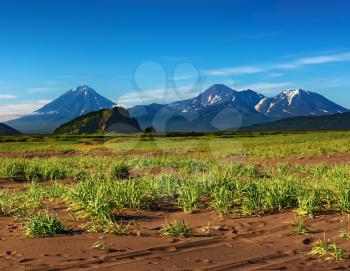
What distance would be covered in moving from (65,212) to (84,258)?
3.07 meters

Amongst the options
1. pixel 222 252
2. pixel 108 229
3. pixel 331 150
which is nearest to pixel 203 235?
pixel 222 252

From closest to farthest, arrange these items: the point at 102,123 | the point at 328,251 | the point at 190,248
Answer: the point at 328,251 < the point at 190,248 < the point at 102,123

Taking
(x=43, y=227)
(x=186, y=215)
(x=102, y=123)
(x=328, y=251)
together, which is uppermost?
(x=102, y=123)

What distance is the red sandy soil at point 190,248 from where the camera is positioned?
20.5 feet

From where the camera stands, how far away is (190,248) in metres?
6.99

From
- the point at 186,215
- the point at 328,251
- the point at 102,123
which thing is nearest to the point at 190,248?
the point at 328,251

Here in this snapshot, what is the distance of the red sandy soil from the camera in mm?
6262

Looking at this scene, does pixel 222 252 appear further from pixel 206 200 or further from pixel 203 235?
pixel 206 200

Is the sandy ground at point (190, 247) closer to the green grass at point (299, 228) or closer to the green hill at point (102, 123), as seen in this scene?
→ the green grass at point (299, 228)

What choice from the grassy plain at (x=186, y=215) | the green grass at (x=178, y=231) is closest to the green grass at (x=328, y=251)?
the grassy plain at (x=186, y=215)

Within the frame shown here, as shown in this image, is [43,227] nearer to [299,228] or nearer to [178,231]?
[178,231]

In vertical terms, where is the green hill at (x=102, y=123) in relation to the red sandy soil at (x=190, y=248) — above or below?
above

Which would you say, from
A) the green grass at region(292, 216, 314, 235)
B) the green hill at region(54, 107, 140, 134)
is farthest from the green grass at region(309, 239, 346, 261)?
the green hill at region(54, 107, 140, 134)

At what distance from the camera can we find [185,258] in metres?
6.53
